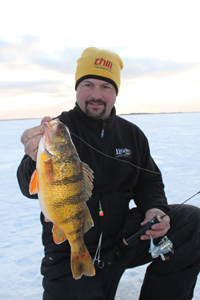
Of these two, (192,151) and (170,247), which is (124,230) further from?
(192,151)

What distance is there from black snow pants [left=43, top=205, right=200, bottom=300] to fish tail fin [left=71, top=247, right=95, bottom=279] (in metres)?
0.40

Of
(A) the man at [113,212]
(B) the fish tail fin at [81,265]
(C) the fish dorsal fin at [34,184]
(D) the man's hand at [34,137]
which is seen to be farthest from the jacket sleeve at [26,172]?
(B) the fish tail fin at [81,265]

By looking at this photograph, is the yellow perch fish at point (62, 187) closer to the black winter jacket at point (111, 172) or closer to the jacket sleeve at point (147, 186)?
the black winter jacket at point (111, 172)

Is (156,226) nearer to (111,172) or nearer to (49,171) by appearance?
(111,172)

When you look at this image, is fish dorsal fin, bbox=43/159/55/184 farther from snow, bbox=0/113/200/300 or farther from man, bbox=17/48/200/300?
snow, bbox=0/113/200/300

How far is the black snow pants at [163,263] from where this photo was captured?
2.37m

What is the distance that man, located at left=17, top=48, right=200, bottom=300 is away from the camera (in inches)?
89.5

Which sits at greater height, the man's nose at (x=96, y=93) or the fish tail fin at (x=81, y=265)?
the man's nose at (x=96, y=93)

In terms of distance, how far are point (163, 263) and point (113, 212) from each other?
0.70 meters

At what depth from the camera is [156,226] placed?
242cm

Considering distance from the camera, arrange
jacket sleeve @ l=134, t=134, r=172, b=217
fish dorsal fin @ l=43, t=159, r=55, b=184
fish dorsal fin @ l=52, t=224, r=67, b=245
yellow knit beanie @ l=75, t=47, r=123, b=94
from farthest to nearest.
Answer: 1. yellow knit beanie @ l=75, t=47, r=123, b=94
2. jacket sleeve @ l=134, t=134, r=172, b=217
3. fish dorsal fin @ l=52, t=224, r=67, b=245
4. fish dorsal fin @ l=43, t=159, r=55, b=184

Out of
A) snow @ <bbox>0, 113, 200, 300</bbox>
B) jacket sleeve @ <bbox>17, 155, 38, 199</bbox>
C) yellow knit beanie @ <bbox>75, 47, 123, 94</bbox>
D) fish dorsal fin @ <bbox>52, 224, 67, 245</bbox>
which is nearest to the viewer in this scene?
fish dorsal fin @ <bbox>52, 224, 67, 245</bbox>

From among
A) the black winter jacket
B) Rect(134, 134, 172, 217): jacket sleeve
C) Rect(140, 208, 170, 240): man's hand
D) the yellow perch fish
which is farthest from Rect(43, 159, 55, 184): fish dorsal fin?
Rect(134, 134, 172, 217): jacket sleeve

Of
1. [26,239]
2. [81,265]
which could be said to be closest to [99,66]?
[81,265]
